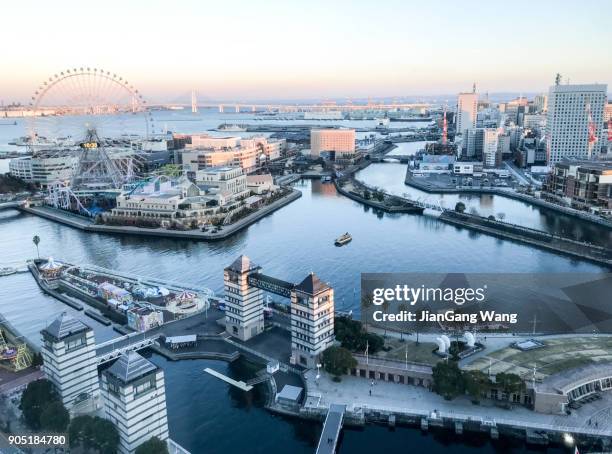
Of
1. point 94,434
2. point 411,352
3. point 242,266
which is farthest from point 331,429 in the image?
point 242,266

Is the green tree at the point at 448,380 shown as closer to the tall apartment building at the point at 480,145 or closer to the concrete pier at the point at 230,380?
the concrete pier at the point at 230,380

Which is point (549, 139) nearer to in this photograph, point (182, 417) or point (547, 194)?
point (547, 194)

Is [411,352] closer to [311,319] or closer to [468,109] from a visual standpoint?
[311,319]

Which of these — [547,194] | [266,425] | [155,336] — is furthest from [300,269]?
[547,194]

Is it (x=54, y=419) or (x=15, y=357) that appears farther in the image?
(x=15, y=357)

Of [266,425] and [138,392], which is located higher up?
[138,392]

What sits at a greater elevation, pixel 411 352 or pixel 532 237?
pixel 532 237

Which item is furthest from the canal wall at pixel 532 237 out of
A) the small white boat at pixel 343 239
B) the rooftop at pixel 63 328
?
the rooftop at pixel 63 328
